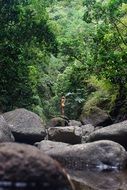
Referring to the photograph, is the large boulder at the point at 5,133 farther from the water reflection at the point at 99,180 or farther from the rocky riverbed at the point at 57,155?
the water reflection at the point at 99,180

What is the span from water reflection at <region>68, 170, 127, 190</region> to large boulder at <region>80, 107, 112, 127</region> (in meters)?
8.93

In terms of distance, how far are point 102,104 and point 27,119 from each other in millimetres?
7280

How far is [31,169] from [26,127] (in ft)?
34.2

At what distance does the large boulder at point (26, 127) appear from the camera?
14.8 meters

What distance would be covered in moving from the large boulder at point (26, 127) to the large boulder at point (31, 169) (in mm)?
10044

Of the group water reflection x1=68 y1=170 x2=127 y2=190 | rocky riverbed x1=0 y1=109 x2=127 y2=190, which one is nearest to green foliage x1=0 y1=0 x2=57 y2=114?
rocky riverbed x1=0 y1=109 x2=127 y2=190

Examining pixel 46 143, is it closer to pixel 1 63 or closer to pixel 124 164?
pixel 124 164

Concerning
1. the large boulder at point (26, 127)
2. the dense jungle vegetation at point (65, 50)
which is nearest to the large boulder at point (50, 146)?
the large boulder at point (26, 127)

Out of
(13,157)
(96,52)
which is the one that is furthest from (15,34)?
(13,157)

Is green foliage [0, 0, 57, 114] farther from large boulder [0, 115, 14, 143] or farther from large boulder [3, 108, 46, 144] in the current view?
large boulder [0, 115, 14, 143]

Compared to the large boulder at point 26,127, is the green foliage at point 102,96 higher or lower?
lower

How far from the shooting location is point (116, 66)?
16281 mm

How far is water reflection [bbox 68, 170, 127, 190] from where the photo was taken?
28.2 feet

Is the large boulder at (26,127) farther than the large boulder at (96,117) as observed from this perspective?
No
